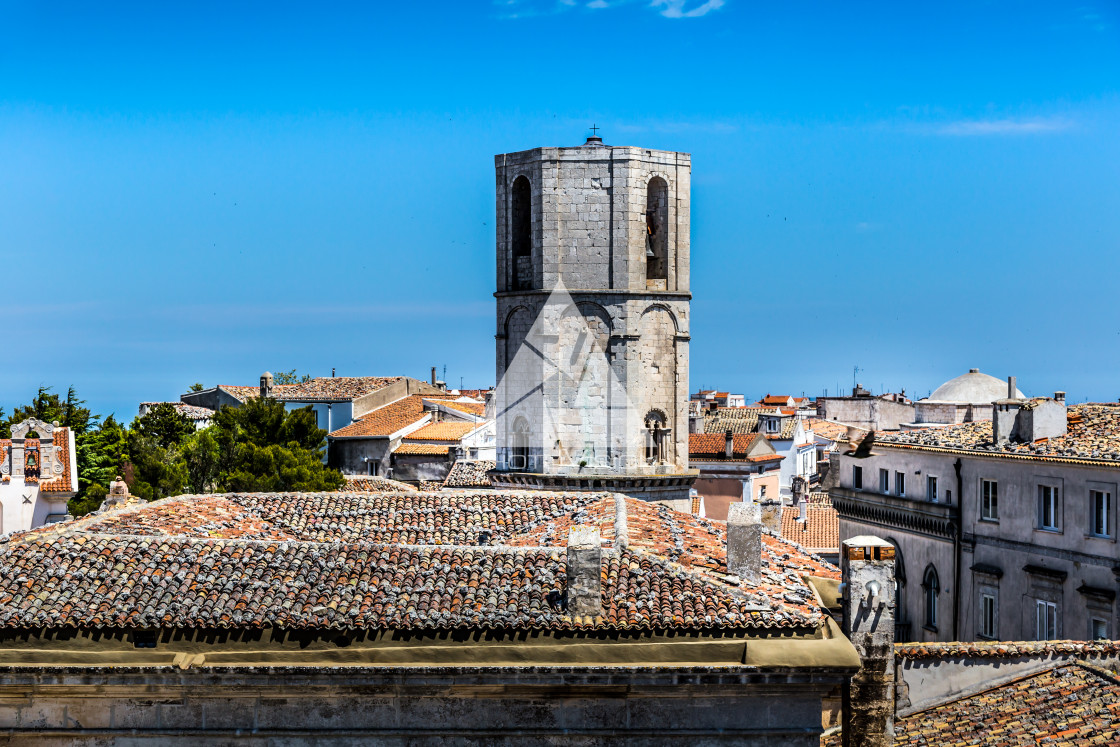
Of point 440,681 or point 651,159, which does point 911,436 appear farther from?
point 440,681

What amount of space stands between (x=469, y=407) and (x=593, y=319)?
29304 millimetres

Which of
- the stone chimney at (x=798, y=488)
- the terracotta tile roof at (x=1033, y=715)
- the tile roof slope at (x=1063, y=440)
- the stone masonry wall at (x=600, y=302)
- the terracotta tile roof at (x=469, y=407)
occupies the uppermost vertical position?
the stone masonry wall at (x=600, y=302)

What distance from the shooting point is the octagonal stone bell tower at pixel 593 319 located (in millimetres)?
25828

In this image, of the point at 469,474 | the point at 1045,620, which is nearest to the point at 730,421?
the point at 469,474

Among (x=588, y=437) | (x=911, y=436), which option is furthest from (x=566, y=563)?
(x=911, y=436)

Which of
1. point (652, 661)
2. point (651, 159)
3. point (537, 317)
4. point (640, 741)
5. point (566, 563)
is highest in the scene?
point (651, 159)

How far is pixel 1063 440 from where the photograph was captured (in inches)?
914

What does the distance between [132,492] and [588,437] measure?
46.8 ft

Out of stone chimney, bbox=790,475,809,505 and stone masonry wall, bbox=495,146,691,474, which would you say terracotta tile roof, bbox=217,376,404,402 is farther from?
stone masonry wall, bbox=495,146,691,474

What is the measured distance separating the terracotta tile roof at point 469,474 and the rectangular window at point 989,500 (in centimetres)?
1402

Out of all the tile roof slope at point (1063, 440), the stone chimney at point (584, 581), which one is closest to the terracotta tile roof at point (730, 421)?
the tile roof slope at point (1063, 440)

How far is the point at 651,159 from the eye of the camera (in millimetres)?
26156

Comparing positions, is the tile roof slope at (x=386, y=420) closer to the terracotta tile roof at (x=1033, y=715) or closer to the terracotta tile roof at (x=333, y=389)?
the terracotta tile roof at (x=333, y=389)

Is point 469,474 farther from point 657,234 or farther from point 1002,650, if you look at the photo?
point 1002,650
